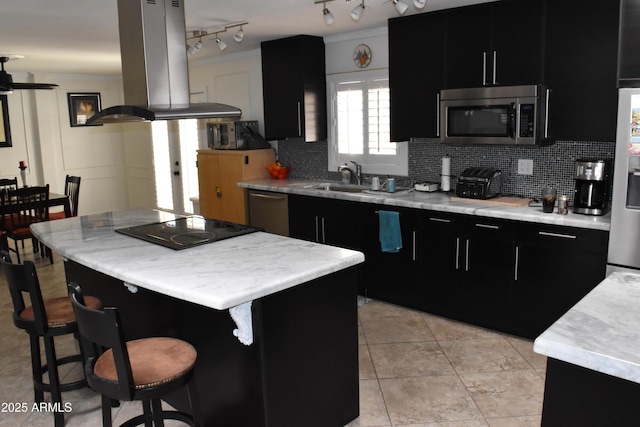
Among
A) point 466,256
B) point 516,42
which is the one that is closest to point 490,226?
point 466,256

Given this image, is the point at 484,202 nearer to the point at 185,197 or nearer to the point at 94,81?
the point at 185,197

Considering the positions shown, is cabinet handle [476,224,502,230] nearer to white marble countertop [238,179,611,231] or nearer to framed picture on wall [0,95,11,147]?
white marble countertop [238,179,611,231]

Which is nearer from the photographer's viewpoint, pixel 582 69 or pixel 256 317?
pixel 256 317

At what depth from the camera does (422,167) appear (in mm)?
4965

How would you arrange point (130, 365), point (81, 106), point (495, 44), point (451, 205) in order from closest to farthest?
1. point (130, 365)
2. point (495, 44)
3. point (451, 205)
4. point (81, 106)

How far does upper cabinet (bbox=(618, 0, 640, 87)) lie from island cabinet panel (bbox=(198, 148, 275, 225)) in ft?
12.4

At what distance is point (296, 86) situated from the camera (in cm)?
544

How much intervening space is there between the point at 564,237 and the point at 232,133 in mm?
3686

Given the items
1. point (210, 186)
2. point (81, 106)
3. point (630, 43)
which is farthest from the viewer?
point (81, 106)

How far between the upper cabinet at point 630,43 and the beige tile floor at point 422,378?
6.00ft

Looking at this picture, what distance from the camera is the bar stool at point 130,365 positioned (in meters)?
Answer: 2.01

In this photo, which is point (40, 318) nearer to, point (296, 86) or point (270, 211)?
point (270, 211)

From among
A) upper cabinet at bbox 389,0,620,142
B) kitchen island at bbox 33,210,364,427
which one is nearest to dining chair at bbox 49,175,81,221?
kitchen island at bbox 33,210,364,427

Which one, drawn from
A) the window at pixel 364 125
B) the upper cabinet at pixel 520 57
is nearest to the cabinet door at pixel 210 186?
the window at pixel 364 125
